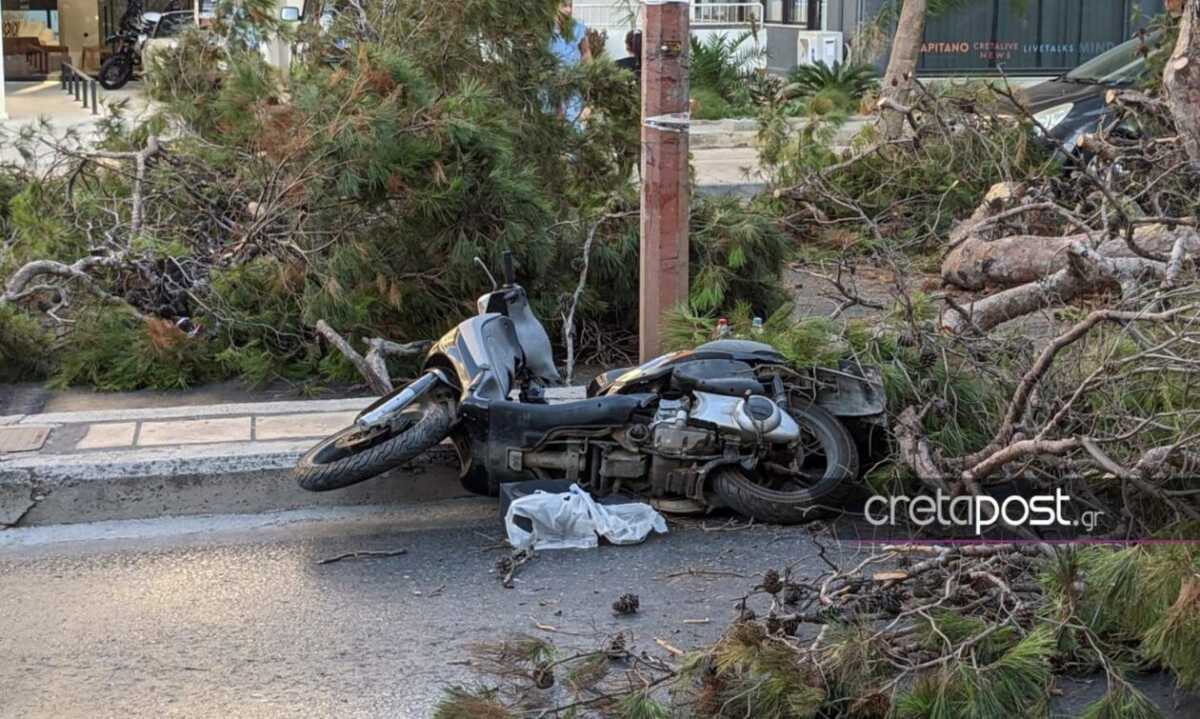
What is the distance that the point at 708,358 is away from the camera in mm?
5629

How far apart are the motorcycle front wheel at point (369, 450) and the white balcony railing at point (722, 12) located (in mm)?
19678

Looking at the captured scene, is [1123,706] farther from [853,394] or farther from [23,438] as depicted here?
[23,438]

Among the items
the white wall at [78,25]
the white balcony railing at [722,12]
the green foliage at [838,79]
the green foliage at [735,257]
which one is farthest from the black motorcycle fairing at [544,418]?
the white wall at [78,25]

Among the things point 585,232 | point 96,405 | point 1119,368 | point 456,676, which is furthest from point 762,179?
point 456,676

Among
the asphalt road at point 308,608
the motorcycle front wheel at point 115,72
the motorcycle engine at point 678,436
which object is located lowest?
the asphalt road at point 308,608

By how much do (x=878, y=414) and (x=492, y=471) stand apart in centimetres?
149

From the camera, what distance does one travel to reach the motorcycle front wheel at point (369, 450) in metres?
5.39

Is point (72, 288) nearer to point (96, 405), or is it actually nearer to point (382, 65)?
point (96, 405)

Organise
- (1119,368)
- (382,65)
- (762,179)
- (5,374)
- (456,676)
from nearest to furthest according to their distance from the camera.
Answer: (456,676) → (1119,368) → (382,65) → (5,374) → (762,179)

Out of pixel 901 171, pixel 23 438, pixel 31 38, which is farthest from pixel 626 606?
pixel 31 38

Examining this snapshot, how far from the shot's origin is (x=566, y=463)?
559 cm

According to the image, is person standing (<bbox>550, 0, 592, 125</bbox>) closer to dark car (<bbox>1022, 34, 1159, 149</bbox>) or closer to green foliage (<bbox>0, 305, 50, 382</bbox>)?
green foliage (<bbox>0, 305, 50, 382</bbox>)

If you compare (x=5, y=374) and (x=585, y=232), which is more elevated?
(x=585, y=232)

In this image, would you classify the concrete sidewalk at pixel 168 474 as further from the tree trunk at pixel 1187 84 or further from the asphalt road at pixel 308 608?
the tree trunk at pixel 1187 84
